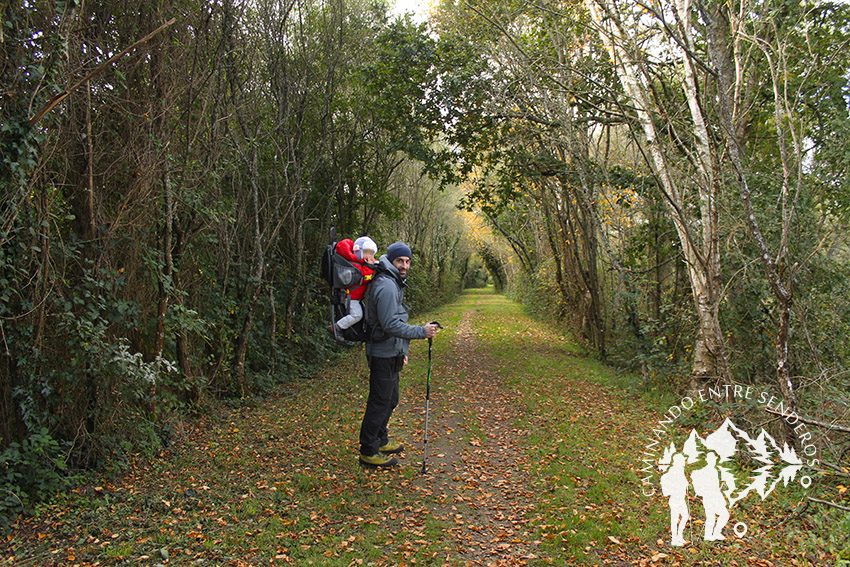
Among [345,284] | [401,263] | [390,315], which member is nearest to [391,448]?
[390,315]

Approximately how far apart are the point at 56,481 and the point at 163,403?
168cm

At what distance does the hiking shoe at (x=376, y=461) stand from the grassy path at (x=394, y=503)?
124 millimetres

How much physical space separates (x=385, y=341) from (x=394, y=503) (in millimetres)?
1611

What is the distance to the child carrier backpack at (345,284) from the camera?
213 inches

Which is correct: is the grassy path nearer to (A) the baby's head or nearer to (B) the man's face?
(B) the man's face

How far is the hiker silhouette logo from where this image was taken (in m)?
4.39

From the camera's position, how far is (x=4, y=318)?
14.4 ft

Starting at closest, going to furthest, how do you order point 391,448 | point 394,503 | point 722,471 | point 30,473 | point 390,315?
1. point 30,473
2. point 394,503
3. point 390,315
4. point 722,471
5. point 391,448

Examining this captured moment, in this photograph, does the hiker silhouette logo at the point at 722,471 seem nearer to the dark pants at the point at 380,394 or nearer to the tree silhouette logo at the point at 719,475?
the tree silhouette logo at the point at 719,475

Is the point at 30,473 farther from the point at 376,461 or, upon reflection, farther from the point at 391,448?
the point at 391,448

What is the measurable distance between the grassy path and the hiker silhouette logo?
0.45 feet

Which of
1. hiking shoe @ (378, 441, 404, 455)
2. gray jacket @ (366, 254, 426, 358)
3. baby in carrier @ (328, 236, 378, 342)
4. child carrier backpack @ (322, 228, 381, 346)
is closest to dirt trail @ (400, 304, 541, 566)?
hiking shoe @ (378, 441, 404, 455)

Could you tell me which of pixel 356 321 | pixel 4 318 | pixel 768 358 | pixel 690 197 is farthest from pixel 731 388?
pixel 4 318

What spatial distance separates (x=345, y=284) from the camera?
5.41m
